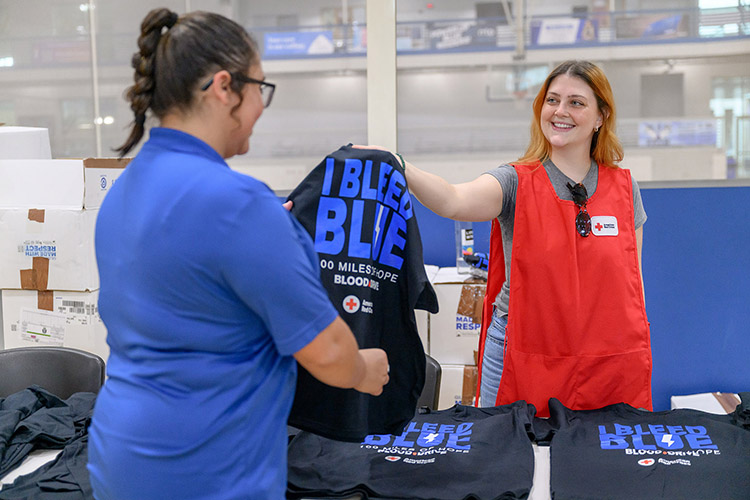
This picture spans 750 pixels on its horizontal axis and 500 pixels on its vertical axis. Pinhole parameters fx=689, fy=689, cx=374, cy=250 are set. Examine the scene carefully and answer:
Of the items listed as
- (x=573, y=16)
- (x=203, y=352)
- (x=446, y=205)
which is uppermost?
(x=573, y=16)

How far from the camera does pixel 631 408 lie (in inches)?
74.6

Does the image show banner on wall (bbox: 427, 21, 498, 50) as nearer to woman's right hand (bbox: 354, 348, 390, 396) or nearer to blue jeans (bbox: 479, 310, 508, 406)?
blue jeans (bbox: 479, 310, 508, 406)

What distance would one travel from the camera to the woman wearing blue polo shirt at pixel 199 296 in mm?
936

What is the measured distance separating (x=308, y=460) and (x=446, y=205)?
739mm

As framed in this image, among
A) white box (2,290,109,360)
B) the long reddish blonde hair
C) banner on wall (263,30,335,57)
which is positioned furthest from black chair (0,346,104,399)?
banner on wall (263,30,335,57)

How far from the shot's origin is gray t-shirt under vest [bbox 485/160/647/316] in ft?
6.46

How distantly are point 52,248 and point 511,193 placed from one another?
221 centimetres

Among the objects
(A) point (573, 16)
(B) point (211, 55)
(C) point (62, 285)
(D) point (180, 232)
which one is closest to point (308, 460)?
(D) point (180, 232)

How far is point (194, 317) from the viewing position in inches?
37.9

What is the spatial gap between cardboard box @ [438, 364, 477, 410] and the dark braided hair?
2.63m

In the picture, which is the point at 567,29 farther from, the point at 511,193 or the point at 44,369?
the point at 44,369

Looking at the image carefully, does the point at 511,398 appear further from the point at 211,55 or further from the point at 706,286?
the point at 706,286

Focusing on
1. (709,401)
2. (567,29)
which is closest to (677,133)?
(567,29)

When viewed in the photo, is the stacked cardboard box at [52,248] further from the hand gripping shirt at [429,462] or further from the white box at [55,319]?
the hand gripping shirt at [429,462]
